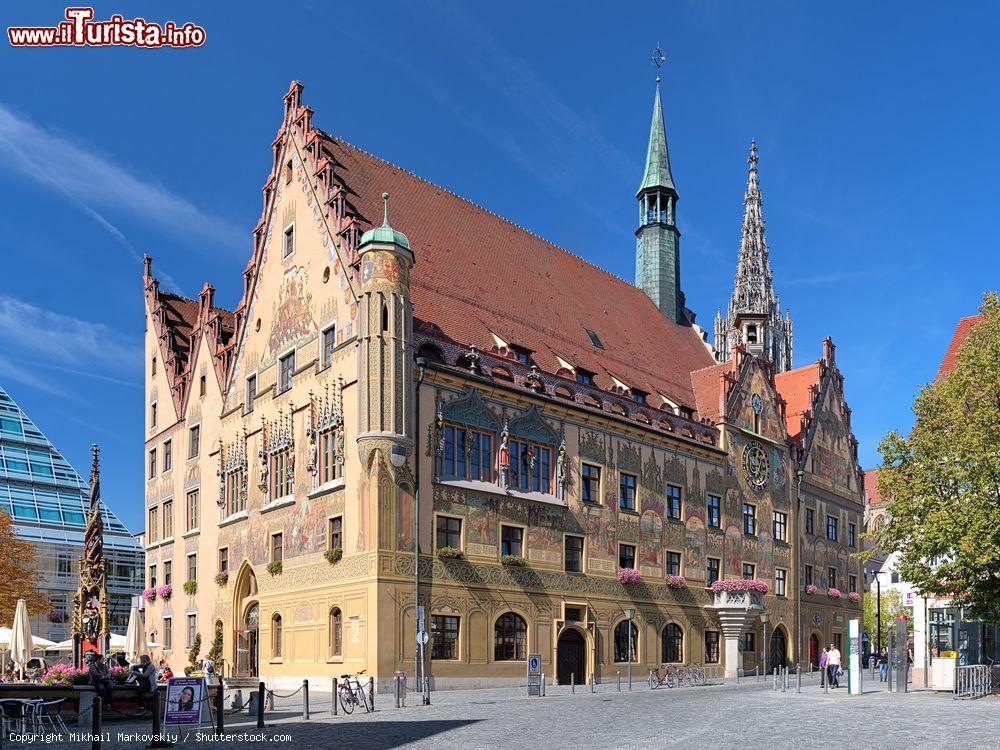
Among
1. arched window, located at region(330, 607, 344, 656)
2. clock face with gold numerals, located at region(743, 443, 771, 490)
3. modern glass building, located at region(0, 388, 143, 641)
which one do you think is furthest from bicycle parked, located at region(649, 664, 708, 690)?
modern glass building, located at region(0, 388, 143, 641)

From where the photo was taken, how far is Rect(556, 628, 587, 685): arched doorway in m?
Answer: 38.5

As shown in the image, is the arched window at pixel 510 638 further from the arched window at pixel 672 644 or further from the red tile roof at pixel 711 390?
the red tile roof at pixel 711 390

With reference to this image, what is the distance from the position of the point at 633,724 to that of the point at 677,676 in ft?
65.6

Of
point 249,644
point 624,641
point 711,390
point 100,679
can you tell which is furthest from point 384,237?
point 711,390

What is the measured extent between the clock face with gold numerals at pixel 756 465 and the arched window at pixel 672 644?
8.45 meters

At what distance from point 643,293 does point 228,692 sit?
1200 inches

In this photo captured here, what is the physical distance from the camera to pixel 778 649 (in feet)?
161

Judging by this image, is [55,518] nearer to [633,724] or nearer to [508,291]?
[508,291]

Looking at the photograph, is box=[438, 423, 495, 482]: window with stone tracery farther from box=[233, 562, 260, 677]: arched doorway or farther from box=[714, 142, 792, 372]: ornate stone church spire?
box=[714, 142, 792, 372]: ornate stone church spire

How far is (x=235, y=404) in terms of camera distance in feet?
143

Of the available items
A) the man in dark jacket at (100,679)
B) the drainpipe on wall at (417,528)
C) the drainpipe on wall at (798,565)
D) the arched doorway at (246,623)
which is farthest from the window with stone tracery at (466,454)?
the drainpipe on wall at (798,565)

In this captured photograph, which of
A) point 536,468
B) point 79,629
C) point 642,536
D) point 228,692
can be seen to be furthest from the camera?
point 642,536

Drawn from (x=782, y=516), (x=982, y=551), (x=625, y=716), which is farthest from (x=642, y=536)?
(x=625, y=716)

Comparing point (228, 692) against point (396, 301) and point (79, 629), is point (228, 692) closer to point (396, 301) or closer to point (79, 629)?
point (79, 629)
